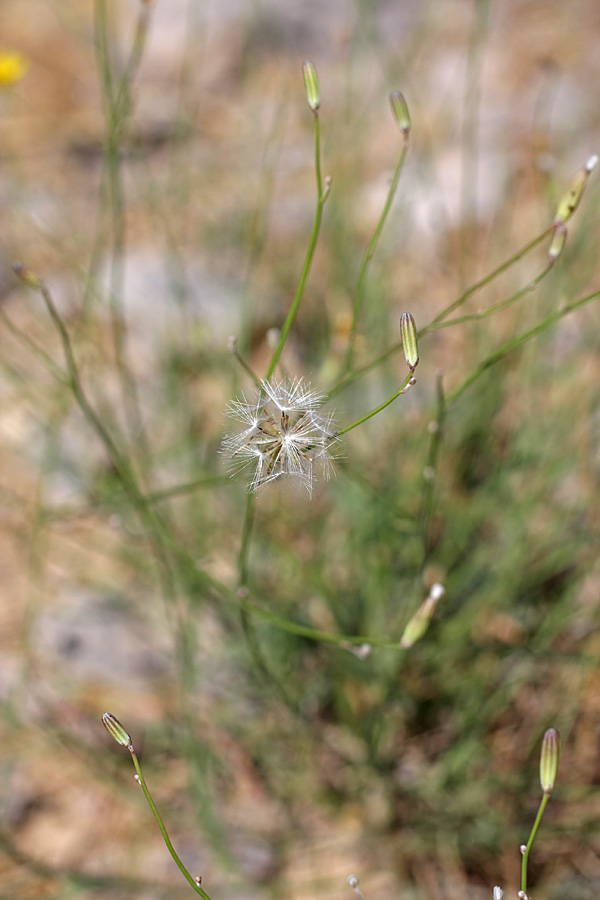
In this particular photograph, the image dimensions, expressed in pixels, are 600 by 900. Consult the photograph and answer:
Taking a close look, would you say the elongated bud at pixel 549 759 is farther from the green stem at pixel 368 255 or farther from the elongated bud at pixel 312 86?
the elongated bud at pixel 312 86

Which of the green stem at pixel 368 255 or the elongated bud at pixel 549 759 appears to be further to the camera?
the green stem at pixel 368 255

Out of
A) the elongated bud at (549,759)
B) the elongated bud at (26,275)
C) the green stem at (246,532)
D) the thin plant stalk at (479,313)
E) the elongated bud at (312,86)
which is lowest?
the elongated bud at (549,759)

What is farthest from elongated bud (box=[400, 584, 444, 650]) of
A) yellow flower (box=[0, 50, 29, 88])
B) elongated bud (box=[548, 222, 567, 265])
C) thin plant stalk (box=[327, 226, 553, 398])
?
yellow flower (box=[0, 50, 29, 88])

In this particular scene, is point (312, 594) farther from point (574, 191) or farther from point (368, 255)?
point (574, 191)

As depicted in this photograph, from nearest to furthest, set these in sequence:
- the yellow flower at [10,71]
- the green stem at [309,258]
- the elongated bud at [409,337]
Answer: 1. the elongated bud at [409,337]
2. the green stem at [309,258]
3. the yellow flower at [10,71]

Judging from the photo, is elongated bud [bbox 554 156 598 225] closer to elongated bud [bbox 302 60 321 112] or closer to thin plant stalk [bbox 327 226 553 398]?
thin plant stalk [bbox 327 226 553 398]

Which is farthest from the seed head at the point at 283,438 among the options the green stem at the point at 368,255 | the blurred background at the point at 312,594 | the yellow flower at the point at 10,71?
the yellow flower at the point at 10,71

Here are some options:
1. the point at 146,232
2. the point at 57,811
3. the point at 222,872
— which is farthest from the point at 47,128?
the point at 222,872

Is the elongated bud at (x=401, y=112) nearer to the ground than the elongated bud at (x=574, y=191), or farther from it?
farther from it
